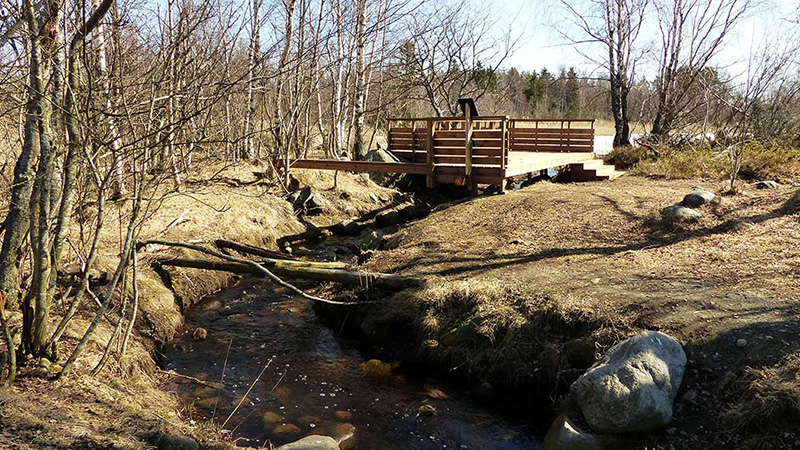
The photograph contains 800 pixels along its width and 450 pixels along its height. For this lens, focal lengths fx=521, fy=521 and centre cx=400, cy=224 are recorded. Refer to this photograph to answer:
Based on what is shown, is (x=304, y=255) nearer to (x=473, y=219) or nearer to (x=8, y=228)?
(x=473, y=219)

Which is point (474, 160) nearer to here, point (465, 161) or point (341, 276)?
point (465, 161)

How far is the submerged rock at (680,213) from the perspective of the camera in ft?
26.7

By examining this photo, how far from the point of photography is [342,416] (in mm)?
5258

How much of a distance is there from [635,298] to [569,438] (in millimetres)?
2068

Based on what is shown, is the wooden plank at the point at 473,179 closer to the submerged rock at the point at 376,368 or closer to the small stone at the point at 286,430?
the submerged rock at the point at 376,368

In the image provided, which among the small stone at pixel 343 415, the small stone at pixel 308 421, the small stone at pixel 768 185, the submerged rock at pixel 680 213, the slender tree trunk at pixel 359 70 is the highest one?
the slender tree trunk at pixel 359 70

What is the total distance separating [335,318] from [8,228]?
4.35 m

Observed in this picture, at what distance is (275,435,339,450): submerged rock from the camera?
161 inches

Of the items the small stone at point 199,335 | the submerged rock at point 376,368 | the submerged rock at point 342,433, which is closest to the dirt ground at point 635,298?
the submerged rock at point 376,368

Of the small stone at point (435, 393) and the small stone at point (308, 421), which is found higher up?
the small stone at point (435, 393)

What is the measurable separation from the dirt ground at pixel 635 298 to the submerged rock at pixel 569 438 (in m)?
0.45

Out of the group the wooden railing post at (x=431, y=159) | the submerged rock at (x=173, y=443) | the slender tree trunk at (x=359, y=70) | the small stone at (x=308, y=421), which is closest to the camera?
the submerged rock at (x=173, y=443)

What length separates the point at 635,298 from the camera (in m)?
5.61

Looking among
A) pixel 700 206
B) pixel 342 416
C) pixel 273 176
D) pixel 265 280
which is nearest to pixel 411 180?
pixel 273 176
